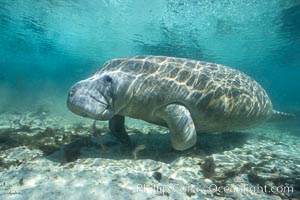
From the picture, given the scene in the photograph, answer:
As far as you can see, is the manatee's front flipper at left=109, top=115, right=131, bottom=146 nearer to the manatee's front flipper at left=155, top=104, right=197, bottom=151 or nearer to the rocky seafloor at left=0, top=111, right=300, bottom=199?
the rocky seafloor at left=0, top=111, right=300, bottom=199

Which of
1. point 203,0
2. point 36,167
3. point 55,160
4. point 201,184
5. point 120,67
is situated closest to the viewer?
point 201,184

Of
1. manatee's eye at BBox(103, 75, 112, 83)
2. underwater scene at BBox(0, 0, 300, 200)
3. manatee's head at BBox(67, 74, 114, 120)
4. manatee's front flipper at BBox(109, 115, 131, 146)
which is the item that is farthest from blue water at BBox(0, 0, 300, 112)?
manatee's head at BBox(67, 74, 114, 120)

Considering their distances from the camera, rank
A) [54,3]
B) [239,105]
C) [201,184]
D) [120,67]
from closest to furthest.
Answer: [201,184] < [120,67] < [239,105] < [54,3]

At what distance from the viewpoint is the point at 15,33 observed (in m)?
26.6

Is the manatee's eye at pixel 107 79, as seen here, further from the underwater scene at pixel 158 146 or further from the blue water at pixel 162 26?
the blue water at pixel 162 26

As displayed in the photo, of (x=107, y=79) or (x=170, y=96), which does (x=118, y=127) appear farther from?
(x=170, y=96)

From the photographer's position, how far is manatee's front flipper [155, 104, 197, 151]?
469 centimetres

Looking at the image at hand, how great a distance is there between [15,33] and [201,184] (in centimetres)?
2916

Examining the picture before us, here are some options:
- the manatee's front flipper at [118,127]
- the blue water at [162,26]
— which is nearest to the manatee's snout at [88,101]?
the manatee's front flipper at [118,127]

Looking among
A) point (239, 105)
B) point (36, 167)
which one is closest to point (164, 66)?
point (239, 105)

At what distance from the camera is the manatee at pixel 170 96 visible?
4492mm

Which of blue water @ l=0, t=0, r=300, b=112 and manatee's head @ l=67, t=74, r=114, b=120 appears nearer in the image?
Result: manatee's head @ l=67, t=74, r=114, b=120

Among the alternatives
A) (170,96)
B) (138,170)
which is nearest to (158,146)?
(170,96)

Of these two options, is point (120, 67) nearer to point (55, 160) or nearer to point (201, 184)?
point (55, 160)
